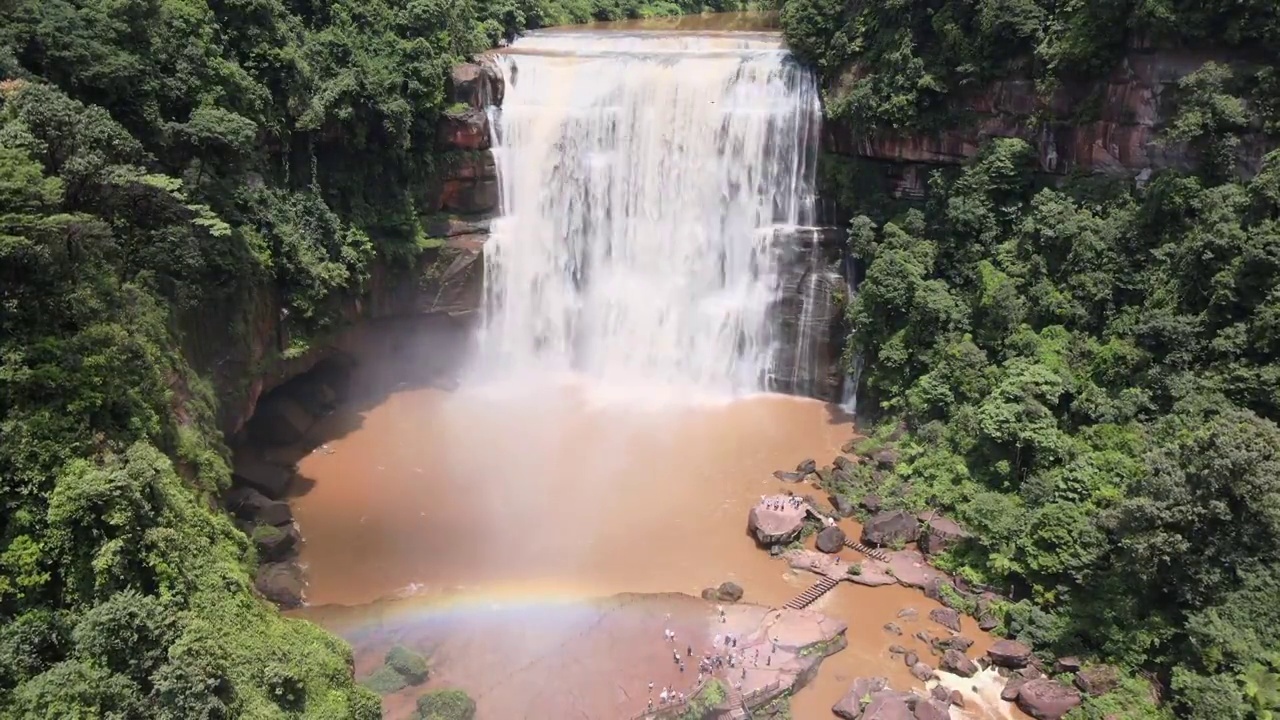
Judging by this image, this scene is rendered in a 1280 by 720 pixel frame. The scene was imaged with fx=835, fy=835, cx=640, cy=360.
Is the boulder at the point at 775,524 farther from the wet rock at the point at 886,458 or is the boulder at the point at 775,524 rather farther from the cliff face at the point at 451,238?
the cliff face at the point at 451,238

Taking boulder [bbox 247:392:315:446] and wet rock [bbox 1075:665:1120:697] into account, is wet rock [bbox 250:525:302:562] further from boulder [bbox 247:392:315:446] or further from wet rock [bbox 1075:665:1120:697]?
wet rock [bbox 1075:665:1120:697]

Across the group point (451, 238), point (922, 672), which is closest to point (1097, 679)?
point (922, 672)

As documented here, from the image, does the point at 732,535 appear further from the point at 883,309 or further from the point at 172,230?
the point at 172,230

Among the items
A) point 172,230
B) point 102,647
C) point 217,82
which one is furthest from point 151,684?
point 217,82

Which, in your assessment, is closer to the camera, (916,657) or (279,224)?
(916,657)

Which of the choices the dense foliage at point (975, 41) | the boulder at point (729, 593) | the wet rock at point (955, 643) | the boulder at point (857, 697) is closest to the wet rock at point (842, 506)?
Result: the boulder at point (729, 593)

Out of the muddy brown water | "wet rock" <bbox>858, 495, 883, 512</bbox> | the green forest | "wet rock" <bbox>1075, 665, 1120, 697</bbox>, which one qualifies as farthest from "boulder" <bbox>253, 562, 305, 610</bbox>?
"wet rock" <bbox>1075, 665, 1120, 697</bbox>
